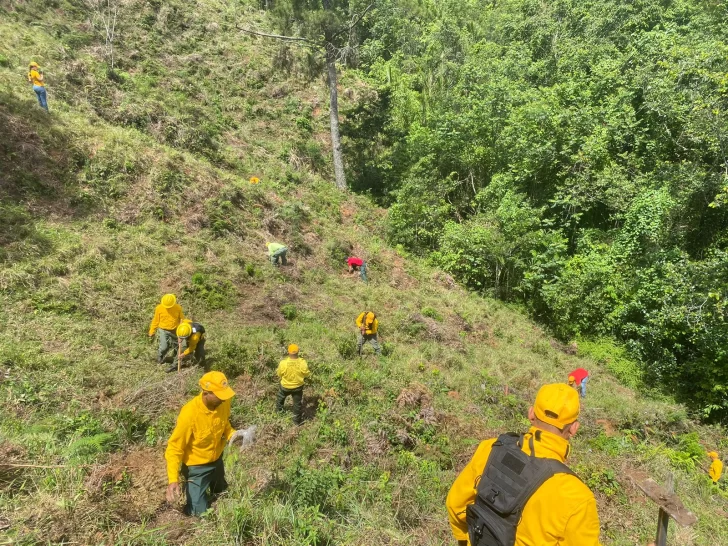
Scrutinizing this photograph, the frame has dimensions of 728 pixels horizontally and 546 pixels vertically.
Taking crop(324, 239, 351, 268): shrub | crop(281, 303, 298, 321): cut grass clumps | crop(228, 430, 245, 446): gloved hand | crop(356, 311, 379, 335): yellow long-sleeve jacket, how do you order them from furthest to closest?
crop(324, 239, 351, 268): shrub, crop(281, 303, 298, 321): cut grass clumps, crop(356, 311, 379, 335): yellow long-sleeve jacket, crop(228, 430, 245, 446): gloved hand

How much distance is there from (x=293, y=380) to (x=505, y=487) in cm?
442

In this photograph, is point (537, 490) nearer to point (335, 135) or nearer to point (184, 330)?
point (184, 330)

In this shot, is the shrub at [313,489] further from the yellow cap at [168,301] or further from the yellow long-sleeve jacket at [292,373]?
the yellow cap at [168,301]

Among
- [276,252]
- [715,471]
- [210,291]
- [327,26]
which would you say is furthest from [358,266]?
[327,26]

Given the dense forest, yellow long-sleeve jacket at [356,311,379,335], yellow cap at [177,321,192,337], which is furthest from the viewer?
the dense forest

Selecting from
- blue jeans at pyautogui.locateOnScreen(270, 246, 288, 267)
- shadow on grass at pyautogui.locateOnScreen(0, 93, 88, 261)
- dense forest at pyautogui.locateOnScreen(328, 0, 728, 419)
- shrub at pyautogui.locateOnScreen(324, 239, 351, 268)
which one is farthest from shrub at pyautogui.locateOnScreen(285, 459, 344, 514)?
dense forest at pyautogui.locateOnScreen(328, 0, 728, 419)

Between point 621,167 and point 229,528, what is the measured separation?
16.8 meters

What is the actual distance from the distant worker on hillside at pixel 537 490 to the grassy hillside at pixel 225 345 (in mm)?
1832

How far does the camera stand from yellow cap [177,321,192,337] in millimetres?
6478

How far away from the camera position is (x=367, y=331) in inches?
348

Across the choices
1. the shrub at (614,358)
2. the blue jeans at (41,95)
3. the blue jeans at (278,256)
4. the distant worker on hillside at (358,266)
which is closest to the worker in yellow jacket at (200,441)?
the blue jeans at (278,256)

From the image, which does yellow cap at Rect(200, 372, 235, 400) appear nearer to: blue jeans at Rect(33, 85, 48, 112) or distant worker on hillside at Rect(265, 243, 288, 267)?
distant worker on hillside at Rect(265, 243, 288, 267)

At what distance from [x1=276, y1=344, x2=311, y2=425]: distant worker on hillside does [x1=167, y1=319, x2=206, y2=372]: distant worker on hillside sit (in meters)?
1.67

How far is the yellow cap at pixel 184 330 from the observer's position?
6478 mm
